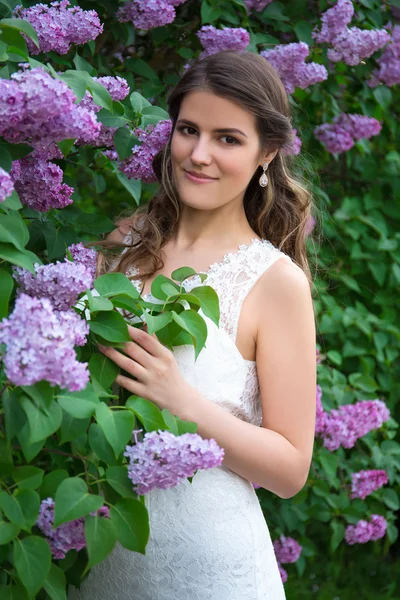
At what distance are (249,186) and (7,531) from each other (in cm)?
117

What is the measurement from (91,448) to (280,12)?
205cm

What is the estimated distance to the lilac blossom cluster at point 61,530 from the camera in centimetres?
128

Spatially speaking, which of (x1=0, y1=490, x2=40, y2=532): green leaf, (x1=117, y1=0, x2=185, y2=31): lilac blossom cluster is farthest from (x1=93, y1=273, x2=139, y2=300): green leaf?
(x1=117, y1=0, x2=185, y2=31): lilac blossom cluster

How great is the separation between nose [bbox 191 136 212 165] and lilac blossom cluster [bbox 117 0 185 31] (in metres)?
0.61

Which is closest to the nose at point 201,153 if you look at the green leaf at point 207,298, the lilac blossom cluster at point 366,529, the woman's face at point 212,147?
the woman's face at point 212,147

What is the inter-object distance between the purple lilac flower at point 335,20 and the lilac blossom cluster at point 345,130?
1.48 feet

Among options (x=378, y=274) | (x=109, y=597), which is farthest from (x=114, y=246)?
(x=378, y=274)

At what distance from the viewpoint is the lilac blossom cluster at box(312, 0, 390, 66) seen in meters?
2.90

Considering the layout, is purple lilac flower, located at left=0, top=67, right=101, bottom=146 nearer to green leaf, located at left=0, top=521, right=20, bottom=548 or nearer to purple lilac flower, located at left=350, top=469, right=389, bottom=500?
green leaf, located at left=0, top=521, right=20, bottom=548

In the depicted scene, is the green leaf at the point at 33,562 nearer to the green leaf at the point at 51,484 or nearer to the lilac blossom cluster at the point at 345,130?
the green leaf at the point at 51,484

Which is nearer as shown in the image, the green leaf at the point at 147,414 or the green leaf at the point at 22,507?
the green leaf at the point at 22,507

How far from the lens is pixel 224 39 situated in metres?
2.57

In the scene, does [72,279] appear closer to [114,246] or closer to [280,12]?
[114,246]

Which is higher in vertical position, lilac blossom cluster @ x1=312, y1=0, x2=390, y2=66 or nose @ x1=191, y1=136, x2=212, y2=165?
nose @ x1=191, y1=136, x2=212, y2=165
